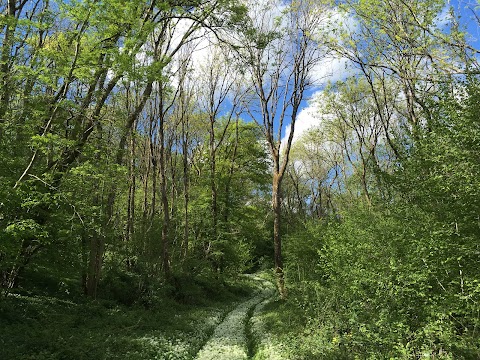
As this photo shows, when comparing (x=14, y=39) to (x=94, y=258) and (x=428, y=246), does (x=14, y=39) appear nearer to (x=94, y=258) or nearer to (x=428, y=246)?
(x=94, y=258)

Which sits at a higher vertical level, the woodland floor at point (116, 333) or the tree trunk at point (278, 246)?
the tree trunk at point (278, 246)

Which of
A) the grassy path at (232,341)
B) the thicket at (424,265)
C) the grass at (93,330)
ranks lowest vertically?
the grassy path at (232,341)

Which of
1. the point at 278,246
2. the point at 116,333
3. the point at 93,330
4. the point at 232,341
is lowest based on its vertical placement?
the point at 232,341

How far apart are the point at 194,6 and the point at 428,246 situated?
1338 centimetres

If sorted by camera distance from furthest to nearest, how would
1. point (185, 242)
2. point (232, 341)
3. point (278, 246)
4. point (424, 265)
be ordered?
A: point (185, 242), point (278, 246), point (232, 341), point (424, 265)

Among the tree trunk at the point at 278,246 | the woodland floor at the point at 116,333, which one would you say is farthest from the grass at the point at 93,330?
the tree trunk at the point at 278,246

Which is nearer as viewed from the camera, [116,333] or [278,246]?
[116,333]

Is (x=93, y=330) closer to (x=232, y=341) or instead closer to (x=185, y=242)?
(x=232, y=341)

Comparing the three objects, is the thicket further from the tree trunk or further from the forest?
the tree trunk

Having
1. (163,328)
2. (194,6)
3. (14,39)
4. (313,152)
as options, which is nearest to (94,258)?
(163,328)

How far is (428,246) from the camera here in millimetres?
6656

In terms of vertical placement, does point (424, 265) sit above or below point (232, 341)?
above

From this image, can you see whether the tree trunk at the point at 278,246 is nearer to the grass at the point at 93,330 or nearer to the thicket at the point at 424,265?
the grass at the point at 93,330

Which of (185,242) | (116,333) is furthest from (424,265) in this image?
(185,242)
